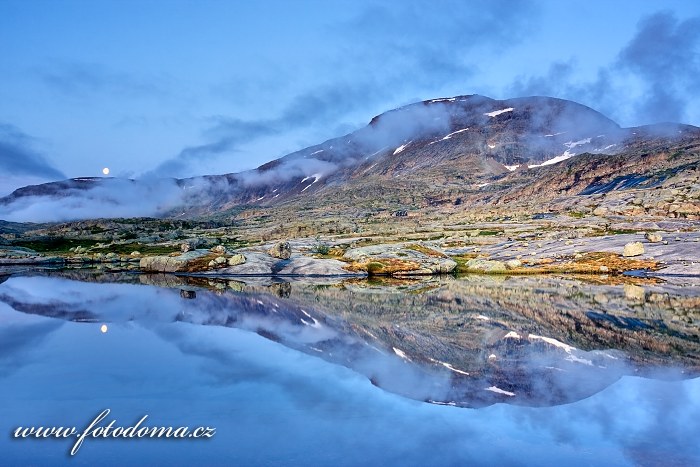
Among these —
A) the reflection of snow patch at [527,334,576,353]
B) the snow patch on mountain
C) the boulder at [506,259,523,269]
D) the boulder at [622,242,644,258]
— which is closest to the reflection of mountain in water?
the reflection of snow patch at [527,334,576,353]

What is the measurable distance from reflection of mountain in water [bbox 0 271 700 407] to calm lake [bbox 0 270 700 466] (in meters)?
0.15

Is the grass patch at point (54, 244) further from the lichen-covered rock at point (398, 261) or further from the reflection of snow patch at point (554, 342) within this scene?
the reflection of snow patch at point (554, 342)


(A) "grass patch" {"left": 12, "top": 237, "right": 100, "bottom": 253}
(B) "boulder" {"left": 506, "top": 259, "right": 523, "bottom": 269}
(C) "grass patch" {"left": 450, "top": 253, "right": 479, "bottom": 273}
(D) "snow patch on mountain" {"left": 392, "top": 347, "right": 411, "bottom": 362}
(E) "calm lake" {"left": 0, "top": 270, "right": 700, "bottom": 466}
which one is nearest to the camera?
(E) "calm lake" {"left": 0, "top": 270, "right": 700, "bottom": 466}

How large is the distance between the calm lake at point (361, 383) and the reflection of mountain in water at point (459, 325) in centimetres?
15

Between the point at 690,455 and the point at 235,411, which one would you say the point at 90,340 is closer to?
the point at 235,411

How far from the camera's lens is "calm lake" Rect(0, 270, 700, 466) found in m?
13.2

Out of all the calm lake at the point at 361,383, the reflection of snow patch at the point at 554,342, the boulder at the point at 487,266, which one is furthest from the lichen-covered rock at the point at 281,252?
the reflection of snow patch at the point at 554,342

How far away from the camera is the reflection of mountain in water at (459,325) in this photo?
19797mm

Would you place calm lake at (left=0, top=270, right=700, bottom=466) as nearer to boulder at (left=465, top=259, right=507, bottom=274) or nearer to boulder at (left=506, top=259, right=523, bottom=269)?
boulder at (left=465, top=259, right=507, bottom=274)

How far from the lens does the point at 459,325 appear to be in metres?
31.5

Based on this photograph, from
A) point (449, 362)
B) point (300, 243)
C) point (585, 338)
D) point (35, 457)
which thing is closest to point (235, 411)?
point (35, 457)

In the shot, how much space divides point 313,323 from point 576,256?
62.8 m

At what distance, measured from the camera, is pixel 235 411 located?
15922 millimetres

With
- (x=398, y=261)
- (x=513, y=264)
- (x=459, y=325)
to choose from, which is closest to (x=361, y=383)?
(x=459, y=325)
